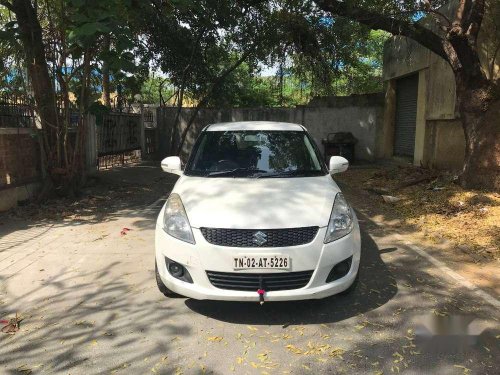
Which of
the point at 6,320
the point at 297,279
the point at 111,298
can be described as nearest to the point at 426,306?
the point at 297,279

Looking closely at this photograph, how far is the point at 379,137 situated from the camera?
16.3 meters

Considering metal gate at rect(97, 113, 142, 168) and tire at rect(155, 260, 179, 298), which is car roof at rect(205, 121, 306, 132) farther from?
metal gate at rect(97, 113, 142, 168)

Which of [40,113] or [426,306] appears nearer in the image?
[426,306]

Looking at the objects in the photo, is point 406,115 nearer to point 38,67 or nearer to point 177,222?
point 38,67

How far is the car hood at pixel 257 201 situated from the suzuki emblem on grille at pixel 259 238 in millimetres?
55

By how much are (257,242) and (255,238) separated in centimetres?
3

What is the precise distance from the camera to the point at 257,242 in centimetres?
353

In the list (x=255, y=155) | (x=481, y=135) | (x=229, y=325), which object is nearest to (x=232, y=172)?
(x=255, y=155)

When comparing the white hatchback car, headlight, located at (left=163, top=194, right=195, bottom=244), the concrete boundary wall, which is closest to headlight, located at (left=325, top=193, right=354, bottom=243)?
the white hatchback car

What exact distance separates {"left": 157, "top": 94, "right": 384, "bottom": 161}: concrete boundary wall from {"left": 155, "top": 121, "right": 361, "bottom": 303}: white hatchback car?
1295cm

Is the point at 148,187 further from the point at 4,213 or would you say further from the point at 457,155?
the point at 457,155

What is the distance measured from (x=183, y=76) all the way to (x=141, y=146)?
125 inches

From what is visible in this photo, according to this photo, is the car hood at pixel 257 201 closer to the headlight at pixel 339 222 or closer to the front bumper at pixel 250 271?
the headlight at pixel 339 222

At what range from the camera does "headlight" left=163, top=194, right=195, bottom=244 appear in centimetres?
370
